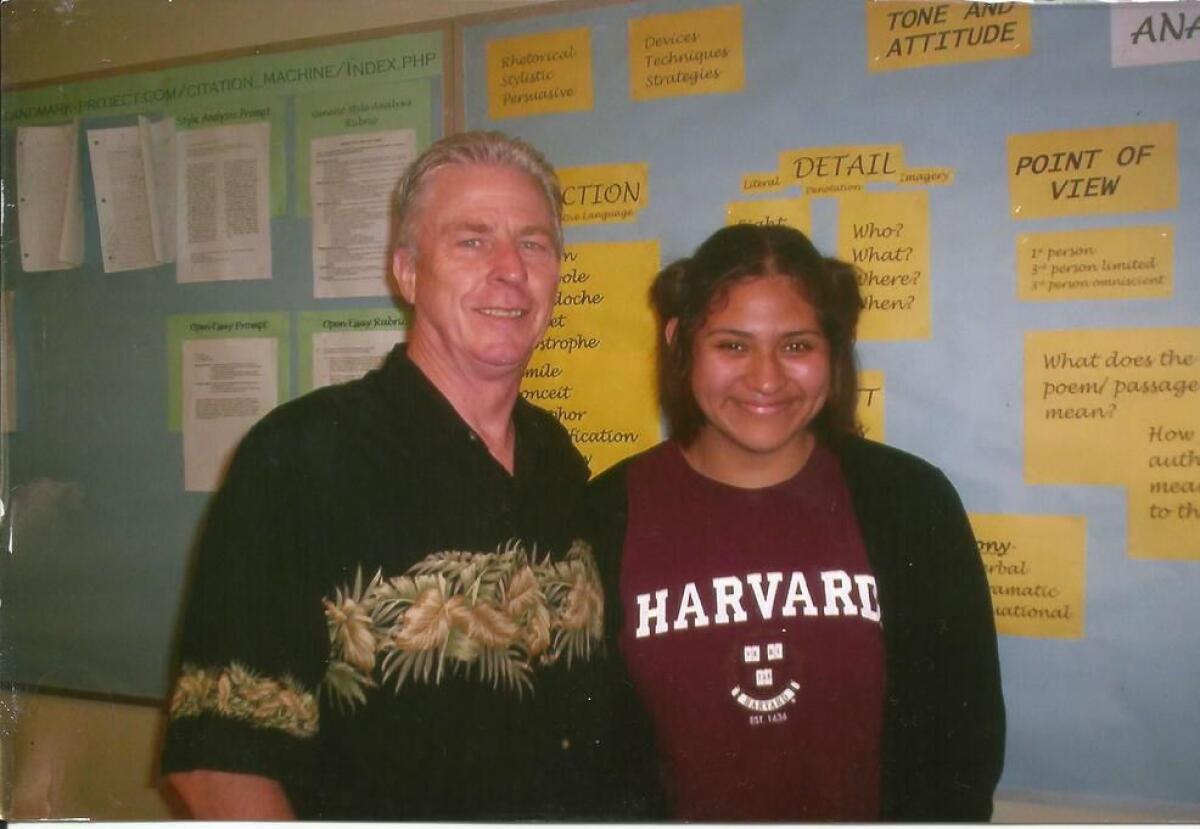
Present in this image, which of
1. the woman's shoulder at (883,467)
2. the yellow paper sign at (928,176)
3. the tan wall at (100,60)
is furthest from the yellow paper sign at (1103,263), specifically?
the tan wall at (100,60)

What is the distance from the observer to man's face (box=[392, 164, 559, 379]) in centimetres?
92

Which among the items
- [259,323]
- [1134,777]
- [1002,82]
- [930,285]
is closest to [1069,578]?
[1134,777]

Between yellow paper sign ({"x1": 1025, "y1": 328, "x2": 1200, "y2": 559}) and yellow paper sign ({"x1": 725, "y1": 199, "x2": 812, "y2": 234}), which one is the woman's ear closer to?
yellow paper sign ({"x1": 725, "y1": 199, "x2": 812, "y2": 234})

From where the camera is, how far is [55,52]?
102 centimetres

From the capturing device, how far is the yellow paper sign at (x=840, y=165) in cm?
91

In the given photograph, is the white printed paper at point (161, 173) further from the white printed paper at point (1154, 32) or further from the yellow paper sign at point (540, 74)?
the white printed paper at point (1154, 32)

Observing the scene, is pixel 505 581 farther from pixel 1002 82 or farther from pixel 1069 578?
pixel 1002 82

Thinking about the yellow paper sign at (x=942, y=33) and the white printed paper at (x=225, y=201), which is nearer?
the yellow paper sign at (x=942, y=33)

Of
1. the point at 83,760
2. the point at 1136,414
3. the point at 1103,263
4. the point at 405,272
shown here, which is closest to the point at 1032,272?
the point at 1103,263

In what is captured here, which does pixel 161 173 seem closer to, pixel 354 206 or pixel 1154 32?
pixel 354 206

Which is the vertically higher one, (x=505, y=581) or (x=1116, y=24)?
(x=1116, y=24)

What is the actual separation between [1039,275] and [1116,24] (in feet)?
0.86

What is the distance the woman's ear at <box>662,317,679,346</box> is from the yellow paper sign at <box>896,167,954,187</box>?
27 cm

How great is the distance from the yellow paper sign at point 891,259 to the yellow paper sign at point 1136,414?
12cm
